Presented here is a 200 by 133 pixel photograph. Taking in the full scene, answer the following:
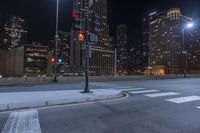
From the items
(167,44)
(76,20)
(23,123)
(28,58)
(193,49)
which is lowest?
(23,123)

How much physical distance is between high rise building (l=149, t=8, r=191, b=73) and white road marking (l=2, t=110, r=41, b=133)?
113 meters

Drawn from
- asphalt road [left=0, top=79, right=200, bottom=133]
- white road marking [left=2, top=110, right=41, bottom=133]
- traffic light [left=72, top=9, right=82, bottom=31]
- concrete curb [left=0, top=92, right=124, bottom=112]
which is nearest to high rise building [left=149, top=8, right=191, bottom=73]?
traffic light [left=72, top=9, right=82, bottom=31]

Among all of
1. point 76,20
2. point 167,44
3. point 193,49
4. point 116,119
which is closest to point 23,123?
point 116,119

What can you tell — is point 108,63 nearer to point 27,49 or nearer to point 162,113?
point 27,49

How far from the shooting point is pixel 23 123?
6273 mm

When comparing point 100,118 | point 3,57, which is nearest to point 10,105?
point 100,118

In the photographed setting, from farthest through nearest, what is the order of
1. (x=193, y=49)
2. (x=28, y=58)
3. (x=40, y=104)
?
Result: (x=193, y=49), (x=28, y=58), (x=40, y=104)

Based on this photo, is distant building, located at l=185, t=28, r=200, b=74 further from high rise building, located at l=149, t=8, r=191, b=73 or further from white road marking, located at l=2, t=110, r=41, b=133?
white road marking, located at l=2, t=110, r=41, b=133

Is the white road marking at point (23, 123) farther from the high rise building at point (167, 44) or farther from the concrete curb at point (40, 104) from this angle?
the high rise building at point (167, 44)

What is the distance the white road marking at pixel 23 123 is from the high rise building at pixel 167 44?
371 feet

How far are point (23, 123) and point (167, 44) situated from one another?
147m

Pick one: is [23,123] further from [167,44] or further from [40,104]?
[167,44]

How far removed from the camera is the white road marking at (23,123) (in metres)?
5.62

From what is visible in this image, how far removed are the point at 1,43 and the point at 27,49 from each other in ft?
312
